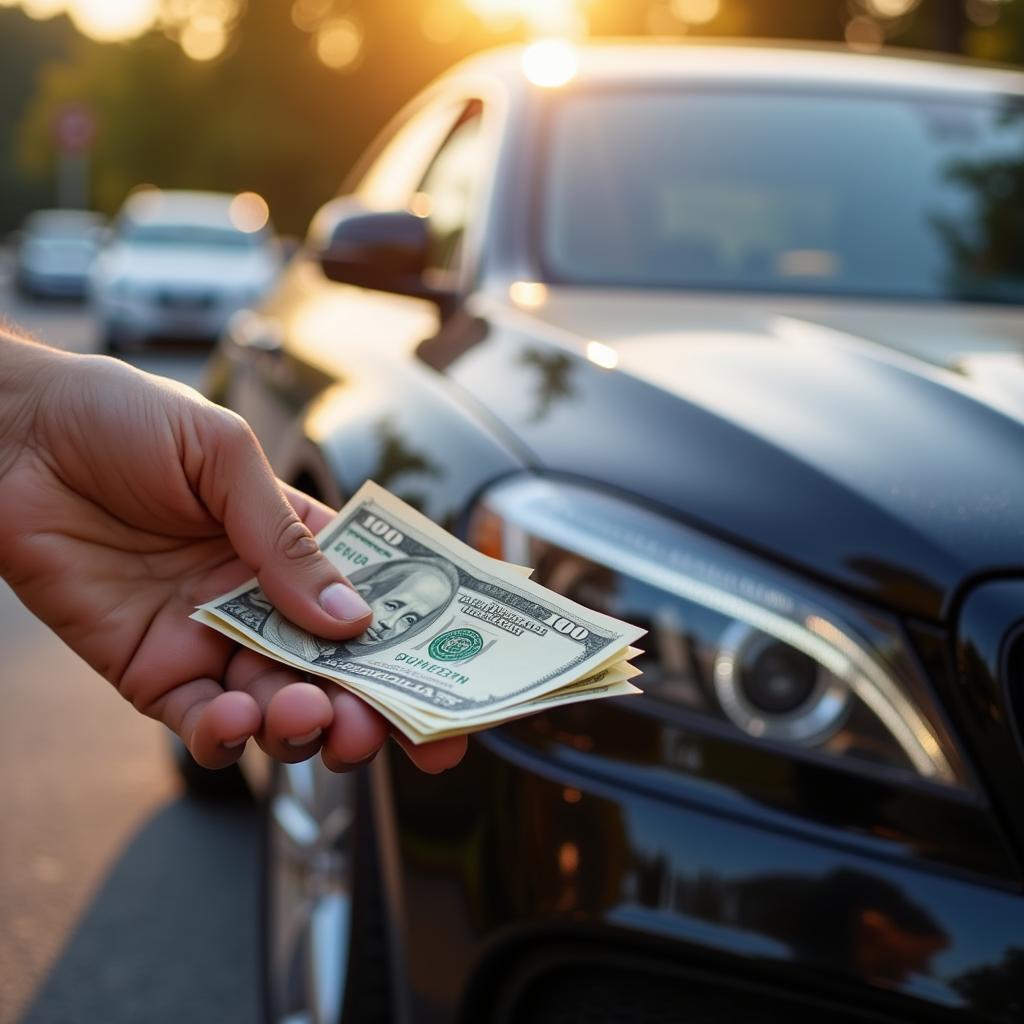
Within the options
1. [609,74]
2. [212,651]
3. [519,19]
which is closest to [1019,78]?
[609,74]

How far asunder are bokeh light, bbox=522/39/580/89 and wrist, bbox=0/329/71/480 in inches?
69.9

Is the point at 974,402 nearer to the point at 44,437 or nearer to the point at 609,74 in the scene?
the point at 44,437

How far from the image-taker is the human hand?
1558 millimetres

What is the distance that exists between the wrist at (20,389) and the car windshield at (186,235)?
50.9ft

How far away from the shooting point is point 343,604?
5.05 ft

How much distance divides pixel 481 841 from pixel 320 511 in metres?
0.42

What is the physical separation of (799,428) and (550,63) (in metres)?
1.82

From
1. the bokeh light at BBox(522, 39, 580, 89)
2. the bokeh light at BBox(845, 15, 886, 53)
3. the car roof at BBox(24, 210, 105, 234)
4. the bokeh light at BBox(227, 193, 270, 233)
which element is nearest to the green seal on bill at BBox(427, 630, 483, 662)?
the bokeh light at BBox(522, 39, 580, 89)

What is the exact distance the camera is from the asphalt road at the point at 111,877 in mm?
2906

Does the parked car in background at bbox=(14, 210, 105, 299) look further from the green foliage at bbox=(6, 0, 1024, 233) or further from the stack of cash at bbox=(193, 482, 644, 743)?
the stack of cash at bbox=(193, 482, 644, 743)

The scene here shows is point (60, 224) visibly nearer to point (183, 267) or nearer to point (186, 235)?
point (186, 235)

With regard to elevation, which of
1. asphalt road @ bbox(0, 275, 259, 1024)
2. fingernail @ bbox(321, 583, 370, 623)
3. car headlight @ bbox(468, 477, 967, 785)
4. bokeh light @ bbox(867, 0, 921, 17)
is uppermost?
fingernail @ bbox(321, 583, 370, 623)

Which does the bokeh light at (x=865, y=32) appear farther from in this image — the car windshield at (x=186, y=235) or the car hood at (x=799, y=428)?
the car hood at (x=799, y=428)

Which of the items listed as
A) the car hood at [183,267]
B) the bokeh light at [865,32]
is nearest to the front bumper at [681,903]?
Answer: the car hood at [183,267]
